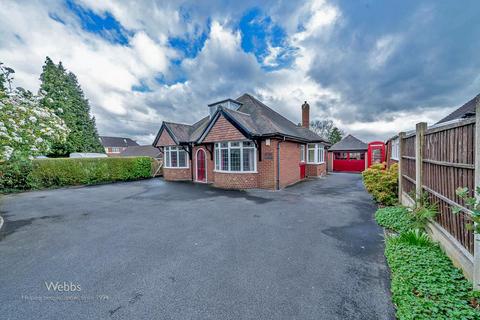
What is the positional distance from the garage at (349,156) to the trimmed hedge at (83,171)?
67.6 ft

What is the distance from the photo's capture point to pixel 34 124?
6363mm

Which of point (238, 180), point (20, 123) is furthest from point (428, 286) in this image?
point (20, 123)

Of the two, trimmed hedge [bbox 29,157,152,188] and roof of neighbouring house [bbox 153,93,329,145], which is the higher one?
roof of neighbouring house [bbox 153,93,329,145]

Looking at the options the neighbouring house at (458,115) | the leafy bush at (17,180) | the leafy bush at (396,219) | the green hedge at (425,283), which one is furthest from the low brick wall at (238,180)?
the leafy bush at (17,180)

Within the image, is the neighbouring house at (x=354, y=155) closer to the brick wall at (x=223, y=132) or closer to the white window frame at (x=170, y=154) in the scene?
the brick wall at (x=223, y=132)

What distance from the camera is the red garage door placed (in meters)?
20.5

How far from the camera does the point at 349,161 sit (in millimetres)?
21266

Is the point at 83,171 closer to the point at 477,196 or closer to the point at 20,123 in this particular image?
the point at 20,123

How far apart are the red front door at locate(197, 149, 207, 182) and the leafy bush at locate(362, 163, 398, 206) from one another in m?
10.0

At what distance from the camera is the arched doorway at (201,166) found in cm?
1359

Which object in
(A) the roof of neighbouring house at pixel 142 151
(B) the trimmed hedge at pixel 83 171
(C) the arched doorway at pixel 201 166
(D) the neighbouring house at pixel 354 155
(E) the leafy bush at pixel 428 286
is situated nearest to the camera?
(E) the leafy bush at pixel 428 286

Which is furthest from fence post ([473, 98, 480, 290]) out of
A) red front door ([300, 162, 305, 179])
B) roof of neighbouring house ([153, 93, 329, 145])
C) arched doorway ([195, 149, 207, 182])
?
arched doorway ([195, 149, 207, 182])

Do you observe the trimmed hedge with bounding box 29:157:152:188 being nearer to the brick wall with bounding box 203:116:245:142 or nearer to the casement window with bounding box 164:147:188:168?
the casement window with bounding box 164:147:188:168

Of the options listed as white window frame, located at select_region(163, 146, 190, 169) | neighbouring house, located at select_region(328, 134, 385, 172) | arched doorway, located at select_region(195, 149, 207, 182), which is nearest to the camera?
arched doorway, located at select_region(195, 149, 207, 182)
